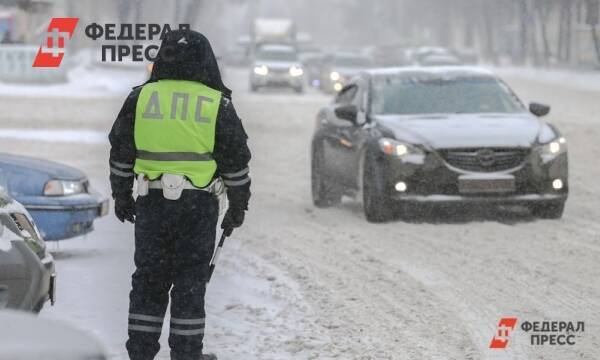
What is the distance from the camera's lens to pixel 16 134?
982 inches

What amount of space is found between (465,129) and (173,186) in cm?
695

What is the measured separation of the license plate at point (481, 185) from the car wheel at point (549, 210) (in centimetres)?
64

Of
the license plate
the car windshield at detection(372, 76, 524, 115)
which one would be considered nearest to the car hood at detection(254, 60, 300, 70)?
the car windshield at detection(372, 76, 524, 115)

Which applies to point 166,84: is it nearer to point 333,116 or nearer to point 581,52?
point 333,116

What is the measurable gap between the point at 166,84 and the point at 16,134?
19042 millimetres

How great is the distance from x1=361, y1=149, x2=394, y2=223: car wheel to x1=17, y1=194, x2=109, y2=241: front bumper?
3.27 m

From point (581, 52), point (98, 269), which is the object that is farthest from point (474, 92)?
point (581, 52)

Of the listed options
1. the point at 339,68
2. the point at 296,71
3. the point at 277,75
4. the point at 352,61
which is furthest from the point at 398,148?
the point at 352,61

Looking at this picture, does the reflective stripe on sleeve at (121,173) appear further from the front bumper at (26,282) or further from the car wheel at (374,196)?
the car wheel at (374,196)

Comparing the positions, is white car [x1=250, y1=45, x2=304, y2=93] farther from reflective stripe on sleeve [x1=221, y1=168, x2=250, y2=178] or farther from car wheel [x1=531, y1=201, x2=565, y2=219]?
reflective stripe on sleeve [x1=221, y1=168, x2=250, y2=178]

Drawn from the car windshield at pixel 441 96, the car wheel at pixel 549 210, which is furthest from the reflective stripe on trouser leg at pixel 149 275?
the car windshield at pixel 441 96

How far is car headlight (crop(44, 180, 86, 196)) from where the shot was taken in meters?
9.83

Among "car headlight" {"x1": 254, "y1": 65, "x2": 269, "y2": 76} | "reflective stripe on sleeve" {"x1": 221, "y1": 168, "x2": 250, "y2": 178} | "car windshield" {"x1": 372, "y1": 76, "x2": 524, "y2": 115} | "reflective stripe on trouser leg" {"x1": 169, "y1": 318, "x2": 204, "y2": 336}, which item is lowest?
"car headlight" {"x1": 254, "y1": 65, "x2": 269, "y2": 76}

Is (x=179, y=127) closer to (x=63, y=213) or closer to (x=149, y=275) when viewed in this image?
(x=149, y=275)
